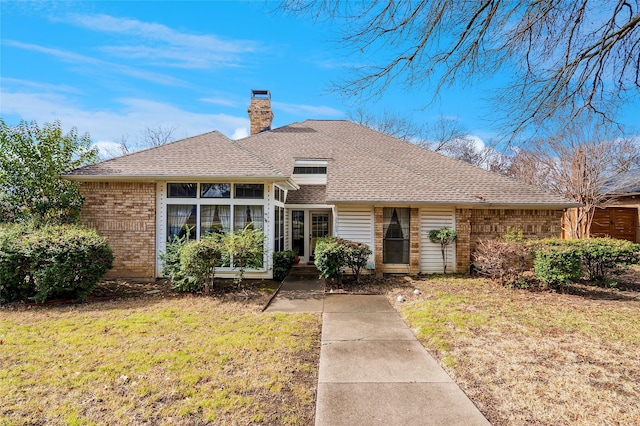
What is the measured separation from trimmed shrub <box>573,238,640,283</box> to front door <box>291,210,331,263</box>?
26.2 ft

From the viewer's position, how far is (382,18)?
13.2ft

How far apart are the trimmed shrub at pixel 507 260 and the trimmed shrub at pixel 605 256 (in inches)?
50.5

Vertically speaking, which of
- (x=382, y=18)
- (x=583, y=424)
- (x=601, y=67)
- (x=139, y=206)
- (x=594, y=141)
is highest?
(x=594, y=141)

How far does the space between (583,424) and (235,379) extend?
366 centimetres

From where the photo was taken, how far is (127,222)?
30.9 ft

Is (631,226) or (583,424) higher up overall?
→ (631,226)

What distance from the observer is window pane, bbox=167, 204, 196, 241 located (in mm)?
9484

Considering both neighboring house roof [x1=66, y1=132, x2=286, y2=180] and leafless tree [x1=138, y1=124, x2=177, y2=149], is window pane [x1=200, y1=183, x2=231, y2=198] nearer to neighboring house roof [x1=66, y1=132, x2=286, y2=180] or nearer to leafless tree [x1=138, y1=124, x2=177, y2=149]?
neighboring house roof [x1=66, y1=132, x2=286, y2=180]

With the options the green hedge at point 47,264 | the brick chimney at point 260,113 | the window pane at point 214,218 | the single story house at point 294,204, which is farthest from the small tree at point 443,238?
the brick chimney at point 260,113

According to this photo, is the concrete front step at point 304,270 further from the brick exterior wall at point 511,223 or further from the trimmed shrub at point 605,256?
the trimmed shrub at point 605,256

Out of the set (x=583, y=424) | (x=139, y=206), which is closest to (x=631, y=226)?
(x=583, y=424)

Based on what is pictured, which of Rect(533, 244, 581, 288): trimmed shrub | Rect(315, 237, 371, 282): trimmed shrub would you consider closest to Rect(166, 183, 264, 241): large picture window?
Rect(315, 237, 371, 282): trimmed shrub

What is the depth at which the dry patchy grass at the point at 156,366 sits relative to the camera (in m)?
3.13

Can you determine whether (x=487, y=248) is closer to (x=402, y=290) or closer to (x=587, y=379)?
(x=402, y=290)
